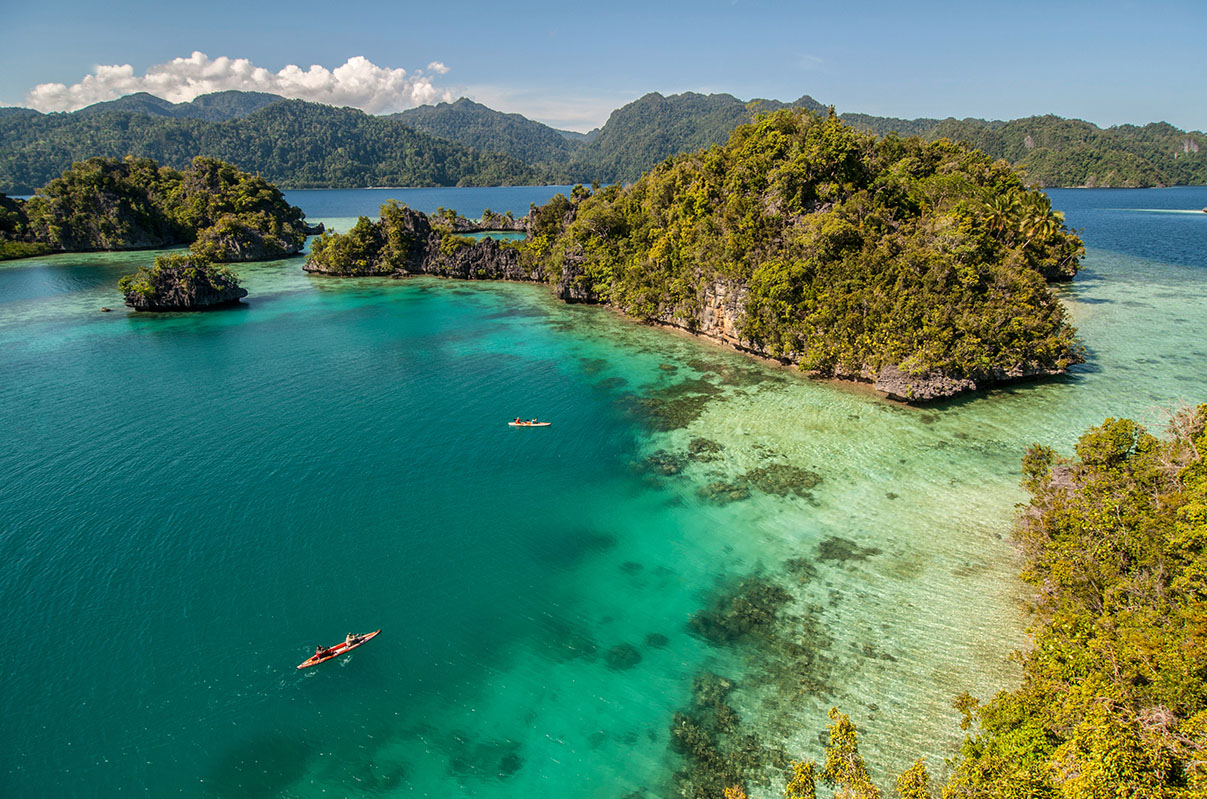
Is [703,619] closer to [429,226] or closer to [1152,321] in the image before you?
[1152,321]

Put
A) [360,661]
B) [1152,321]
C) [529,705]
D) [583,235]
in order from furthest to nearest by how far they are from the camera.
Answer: [583,235], [1152,321], [360,661], [529,705]

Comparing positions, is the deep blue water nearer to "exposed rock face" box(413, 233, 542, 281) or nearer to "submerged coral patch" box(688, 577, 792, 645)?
"exposed rock face" box(413, 233, 542, 281)

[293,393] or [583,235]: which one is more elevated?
[583,235]

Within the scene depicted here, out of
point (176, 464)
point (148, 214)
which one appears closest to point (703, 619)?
point (176, 464)

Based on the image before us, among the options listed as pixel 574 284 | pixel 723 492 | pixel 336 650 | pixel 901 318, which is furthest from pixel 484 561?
pixel 574 284

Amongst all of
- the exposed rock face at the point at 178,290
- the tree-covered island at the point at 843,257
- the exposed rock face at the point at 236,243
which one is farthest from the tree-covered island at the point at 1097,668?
the exposed rock face at the point at 236,243

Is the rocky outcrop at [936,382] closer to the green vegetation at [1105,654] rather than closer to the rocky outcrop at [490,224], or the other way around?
the green vegetation at [1105,654]

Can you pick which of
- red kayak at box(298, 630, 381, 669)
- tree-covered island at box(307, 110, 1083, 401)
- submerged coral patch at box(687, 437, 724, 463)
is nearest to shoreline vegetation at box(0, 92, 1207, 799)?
tree-covered island at box(307, 110, 1083, 401)
